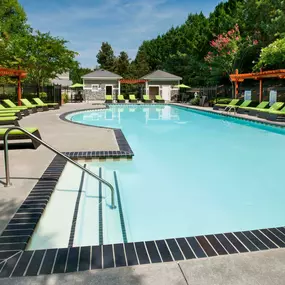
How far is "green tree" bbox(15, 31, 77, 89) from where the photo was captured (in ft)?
69.9

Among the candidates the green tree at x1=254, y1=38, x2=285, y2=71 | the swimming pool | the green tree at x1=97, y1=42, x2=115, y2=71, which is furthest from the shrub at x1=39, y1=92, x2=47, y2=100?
the green tree at x1=97, y1=42, x2=115, y2=71

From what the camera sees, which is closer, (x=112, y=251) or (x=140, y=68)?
(x=112, y=251)

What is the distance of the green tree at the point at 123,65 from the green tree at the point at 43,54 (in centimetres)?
2419

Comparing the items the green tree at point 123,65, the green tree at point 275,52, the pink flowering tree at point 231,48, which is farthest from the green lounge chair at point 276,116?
the green tree at point 123,65

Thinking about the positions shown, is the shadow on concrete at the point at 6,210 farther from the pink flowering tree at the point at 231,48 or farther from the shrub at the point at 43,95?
the pink flowering tree at the point at 231,48

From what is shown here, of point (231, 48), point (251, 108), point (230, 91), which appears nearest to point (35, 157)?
point (251, 108)

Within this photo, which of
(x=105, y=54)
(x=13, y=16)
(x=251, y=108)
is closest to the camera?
(x=251, y=108)

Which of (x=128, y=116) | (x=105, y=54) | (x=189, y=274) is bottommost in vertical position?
(x=189, y=274)

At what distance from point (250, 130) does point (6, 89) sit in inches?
→ 768

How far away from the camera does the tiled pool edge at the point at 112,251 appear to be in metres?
2.31

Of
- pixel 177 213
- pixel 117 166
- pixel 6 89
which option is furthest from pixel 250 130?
pixel 6 89

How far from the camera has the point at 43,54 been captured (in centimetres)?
2197

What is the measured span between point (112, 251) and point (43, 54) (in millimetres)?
21942

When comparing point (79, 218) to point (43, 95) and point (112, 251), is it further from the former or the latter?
point (43, 95)
